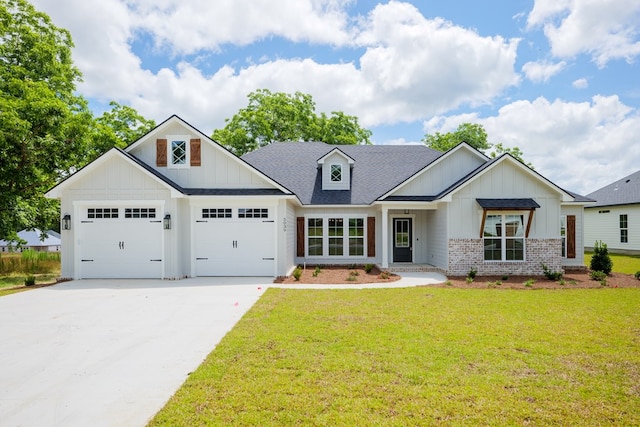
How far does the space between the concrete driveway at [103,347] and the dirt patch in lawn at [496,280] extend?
3.00 metres

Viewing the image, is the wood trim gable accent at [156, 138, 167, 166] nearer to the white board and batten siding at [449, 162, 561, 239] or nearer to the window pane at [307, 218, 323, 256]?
the window pane at [307, 218, 323, 256]

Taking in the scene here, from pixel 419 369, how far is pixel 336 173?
14.0 metres

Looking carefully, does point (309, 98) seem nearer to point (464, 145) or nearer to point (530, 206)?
point (464, 145)

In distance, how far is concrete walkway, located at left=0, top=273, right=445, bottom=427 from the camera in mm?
4234

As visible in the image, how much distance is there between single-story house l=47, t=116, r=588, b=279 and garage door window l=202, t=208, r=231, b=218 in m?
0.05

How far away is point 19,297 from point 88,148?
39.0 ft

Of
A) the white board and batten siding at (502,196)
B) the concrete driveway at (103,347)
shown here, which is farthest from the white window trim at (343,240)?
the concrete driveway at (103,347)

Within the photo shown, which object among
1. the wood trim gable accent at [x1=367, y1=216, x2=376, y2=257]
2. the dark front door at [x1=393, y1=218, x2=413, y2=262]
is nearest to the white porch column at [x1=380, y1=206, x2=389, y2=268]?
the wood trim gable accent at [x1=367, y1=216, x2=376, y2=257]

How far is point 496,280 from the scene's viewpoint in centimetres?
1358

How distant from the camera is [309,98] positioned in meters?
37.3

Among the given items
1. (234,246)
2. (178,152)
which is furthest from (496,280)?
(178,152)

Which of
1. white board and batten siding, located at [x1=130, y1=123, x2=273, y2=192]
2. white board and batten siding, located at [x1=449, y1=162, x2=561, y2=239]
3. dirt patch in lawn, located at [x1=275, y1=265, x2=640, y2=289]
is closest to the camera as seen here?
dirt patch in lawn, located at [x1=275, y1=265, x2=640, y2=289]

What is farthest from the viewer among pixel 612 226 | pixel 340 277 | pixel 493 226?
pixel 612 226

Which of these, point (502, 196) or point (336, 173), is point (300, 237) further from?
point (502, 196)
